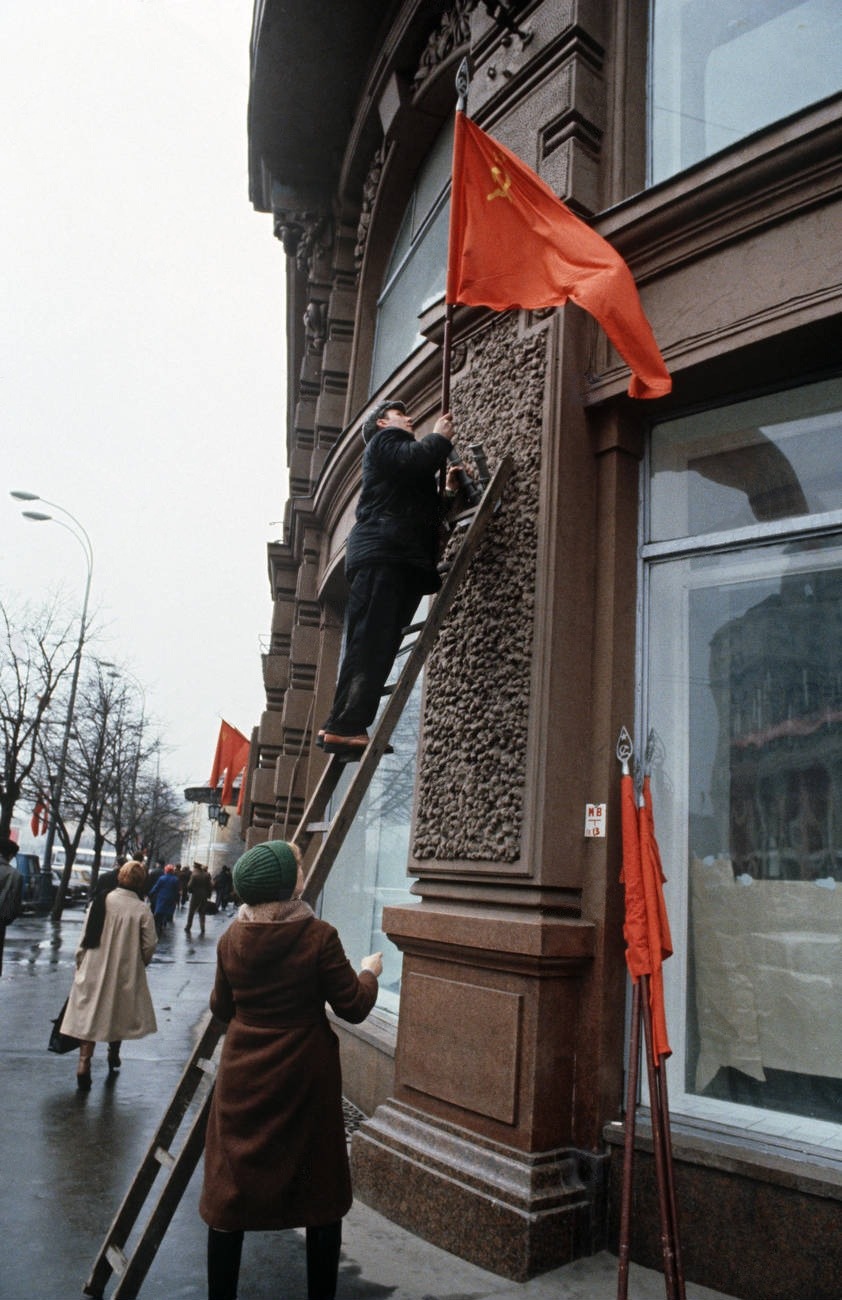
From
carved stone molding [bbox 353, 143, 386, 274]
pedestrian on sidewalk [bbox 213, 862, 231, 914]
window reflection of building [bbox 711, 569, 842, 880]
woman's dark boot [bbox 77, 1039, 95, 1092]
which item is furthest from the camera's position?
pedestrian on sidewalk [bbox 213, 862, 231, 914]

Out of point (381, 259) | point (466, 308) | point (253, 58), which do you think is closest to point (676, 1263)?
point (466, 308)

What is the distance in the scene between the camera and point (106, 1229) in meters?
4.26

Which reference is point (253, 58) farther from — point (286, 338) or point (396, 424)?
point (396, 424)

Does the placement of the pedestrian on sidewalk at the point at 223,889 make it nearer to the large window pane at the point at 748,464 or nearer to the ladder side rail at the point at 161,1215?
the large window pane at the point at 748,464

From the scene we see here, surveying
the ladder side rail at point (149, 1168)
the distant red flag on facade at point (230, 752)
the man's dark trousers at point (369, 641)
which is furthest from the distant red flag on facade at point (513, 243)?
the distant red flag on facade at point (230, 752)

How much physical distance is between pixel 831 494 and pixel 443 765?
2.22 m

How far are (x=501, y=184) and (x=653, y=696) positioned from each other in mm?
2586

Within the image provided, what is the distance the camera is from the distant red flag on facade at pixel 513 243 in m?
4.75

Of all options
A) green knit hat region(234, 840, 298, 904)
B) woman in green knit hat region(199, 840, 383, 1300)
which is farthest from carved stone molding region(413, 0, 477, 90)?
woman in green knit hat region(199, 840, 383, 1300)

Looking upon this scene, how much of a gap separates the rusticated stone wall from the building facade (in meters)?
0.02

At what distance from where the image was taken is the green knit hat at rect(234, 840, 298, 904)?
343cm

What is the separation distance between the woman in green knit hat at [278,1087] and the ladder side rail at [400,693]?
302 millimetres

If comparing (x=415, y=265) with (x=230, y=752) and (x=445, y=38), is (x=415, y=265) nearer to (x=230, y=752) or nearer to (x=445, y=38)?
(x=445, y=38)

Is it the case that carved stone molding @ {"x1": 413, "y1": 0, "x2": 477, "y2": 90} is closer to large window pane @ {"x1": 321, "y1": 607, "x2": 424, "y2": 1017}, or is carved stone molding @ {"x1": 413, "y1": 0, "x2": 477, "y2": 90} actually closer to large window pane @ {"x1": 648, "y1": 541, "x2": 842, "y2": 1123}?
large window pane @ {"x1": 321, "y1": 607, "x2": 424, "y2": 1017}
